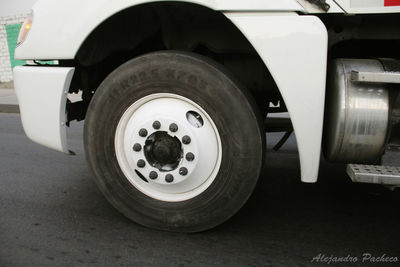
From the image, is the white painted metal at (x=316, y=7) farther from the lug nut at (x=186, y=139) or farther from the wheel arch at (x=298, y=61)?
the lug nut at (x=186, y=139)

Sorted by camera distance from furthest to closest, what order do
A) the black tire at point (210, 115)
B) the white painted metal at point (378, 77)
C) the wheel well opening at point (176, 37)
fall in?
the wheel well opening at point (176, 37) → the black tire at point (210, 115) → the white painted metal at point (378, 77)

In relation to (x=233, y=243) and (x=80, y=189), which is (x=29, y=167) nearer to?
(x=80, y=189)

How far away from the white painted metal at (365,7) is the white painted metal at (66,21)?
485mm

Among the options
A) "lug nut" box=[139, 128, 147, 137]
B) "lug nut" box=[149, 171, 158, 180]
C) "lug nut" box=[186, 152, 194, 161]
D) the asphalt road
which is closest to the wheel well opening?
"lug nut" box=[186, 152, 194, 161]

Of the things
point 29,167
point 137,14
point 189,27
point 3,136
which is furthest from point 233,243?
point 3,136

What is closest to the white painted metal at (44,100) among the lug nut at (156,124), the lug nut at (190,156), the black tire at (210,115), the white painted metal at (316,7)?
the black tire at (210,115)

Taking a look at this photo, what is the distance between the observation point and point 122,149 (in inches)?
90.7

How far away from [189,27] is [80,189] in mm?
1694

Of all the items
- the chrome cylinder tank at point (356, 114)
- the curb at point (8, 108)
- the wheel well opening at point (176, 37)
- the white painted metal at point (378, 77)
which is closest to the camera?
the white painted metal at point (378, 77)

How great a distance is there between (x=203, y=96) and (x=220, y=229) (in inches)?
35.4

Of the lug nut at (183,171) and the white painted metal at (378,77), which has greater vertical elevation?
the white painted metal at (378,77)

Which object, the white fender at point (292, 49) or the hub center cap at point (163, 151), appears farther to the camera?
the hub center cap at point (163, 151)

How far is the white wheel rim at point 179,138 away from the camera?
216cm

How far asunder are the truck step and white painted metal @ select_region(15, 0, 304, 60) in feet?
3.35
